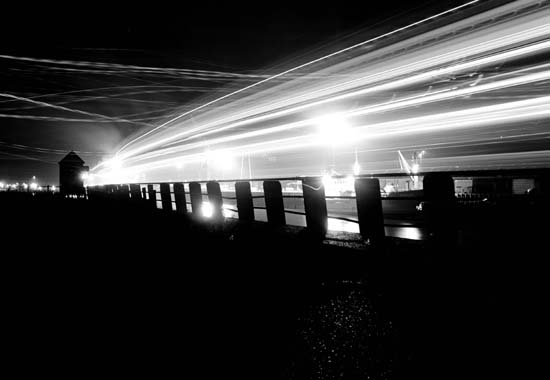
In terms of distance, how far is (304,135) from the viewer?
1275 cm

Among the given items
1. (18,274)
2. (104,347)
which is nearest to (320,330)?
(104,347)

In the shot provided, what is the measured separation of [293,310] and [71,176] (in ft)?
122

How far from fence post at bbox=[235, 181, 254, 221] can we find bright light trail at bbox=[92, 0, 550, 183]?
5131mm

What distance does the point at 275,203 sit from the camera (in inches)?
235

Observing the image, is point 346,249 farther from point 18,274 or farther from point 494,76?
point 494,76

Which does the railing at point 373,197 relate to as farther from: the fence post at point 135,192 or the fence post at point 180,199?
the fence post at point 135,192

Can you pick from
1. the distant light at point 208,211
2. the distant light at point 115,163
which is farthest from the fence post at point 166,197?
the distant light at point 115,163

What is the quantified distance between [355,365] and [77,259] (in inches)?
169

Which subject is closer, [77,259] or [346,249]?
[346,249]

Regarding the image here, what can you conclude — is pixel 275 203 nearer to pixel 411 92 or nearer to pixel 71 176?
pixel 411 92

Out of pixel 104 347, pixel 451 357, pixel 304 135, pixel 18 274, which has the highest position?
pixel 304 135

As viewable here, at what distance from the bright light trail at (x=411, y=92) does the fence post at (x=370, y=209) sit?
20.3 feet

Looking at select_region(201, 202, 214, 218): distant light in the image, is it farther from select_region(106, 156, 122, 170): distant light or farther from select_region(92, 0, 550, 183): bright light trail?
select_region(106, 156, 122, 170): distant light

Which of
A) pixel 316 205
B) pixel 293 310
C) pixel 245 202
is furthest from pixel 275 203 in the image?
pixel 293 310
